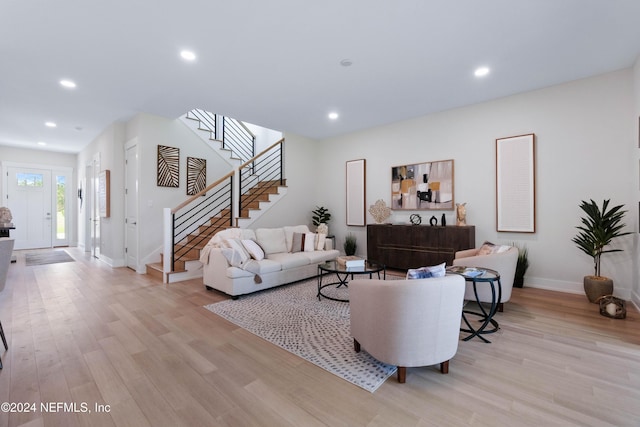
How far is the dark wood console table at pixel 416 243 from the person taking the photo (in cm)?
466

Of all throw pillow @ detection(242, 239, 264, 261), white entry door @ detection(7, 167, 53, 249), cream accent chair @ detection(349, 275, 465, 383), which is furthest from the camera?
white entry door @ detection(7, 167, 53, 249)

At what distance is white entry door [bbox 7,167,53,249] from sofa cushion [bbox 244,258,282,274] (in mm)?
8436

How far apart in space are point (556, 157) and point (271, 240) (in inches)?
175

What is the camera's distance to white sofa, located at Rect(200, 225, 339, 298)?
12.6ft

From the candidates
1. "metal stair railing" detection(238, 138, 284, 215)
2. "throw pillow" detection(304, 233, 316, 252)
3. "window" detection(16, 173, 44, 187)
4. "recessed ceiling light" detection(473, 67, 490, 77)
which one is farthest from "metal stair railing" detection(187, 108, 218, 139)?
"window" detection(16, 173, 44, 187)

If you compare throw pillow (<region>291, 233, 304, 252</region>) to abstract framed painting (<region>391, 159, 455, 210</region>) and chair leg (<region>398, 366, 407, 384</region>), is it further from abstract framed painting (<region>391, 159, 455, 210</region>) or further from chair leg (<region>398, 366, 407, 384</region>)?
chair leg (<region>398, 366, 407, 384</region>)

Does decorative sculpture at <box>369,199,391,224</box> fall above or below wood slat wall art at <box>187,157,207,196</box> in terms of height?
below

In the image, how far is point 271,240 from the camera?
191 inches

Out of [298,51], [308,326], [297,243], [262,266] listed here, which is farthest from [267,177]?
[308,326]

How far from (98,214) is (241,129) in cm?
395

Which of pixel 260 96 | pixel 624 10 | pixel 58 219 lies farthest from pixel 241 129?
pixel 624 10

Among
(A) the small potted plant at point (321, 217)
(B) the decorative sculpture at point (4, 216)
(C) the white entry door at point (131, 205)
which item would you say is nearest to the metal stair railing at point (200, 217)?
(C) the white entry door at point (131, 205)

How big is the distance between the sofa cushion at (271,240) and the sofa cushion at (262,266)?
1.52 feet

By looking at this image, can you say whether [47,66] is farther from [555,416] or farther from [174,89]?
[555,416]
